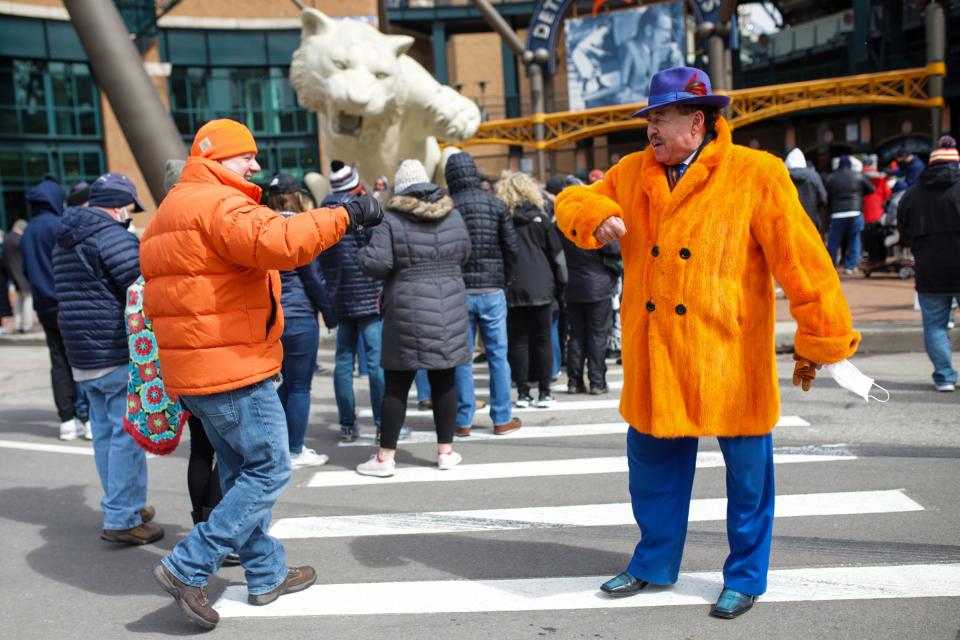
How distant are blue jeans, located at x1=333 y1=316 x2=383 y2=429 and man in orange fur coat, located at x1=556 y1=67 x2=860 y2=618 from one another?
364 cm

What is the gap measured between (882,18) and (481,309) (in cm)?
2633

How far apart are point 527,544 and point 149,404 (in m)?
1.97

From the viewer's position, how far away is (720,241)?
3598 mm

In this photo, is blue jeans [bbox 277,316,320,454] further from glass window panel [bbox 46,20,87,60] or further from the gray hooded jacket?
glass window panel [bbox 46,20,87,60]

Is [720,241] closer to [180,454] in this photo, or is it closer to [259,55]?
[180,454]

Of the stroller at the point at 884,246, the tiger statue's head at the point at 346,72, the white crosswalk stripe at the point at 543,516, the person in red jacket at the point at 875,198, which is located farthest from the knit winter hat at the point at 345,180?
the person in red jacket at the point at 875,198

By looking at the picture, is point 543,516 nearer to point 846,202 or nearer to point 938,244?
point 938,244

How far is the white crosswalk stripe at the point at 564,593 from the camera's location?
390 cm

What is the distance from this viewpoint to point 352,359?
7297 millimetres

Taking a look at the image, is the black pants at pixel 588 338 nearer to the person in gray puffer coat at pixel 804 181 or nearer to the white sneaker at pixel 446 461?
the white sneaker at pixel 446 461

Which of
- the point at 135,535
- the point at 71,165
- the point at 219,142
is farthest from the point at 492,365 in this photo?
the point at 71,165

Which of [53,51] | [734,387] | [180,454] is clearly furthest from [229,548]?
[53,51]

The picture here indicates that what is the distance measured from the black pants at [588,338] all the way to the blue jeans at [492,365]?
1376mm

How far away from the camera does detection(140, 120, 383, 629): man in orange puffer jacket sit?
362 centimetres
